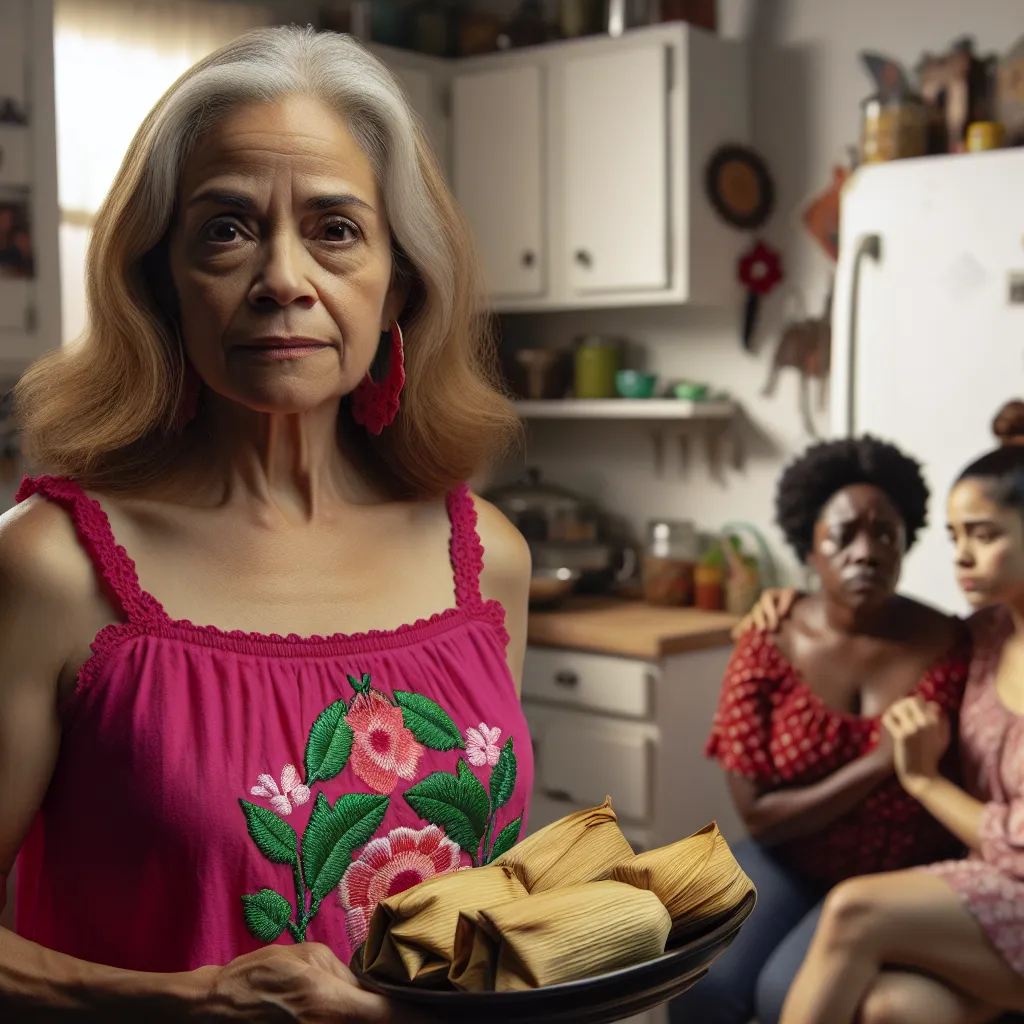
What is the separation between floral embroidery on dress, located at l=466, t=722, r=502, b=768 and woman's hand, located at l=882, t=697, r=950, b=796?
3.62 ft

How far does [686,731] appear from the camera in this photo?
3236 millimetres

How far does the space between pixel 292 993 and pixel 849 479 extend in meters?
1.66

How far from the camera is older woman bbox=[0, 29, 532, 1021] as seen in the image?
3.21ft

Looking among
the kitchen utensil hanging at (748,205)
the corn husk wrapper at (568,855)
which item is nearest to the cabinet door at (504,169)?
the kitchen utensil hanging at (748,205)

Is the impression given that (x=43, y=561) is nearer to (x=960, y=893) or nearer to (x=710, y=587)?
(x=960, y=893)

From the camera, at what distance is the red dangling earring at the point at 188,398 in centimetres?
110

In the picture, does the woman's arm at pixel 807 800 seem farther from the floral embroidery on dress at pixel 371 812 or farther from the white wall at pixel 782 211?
the white wall at pixel 782 211

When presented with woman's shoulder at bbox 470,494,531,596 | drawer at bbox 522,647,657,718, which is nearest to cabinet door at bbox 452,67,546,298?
drawer at bbox 522,647,657,718

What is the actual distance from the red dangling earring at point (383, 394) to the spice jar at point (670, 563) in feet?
8.22

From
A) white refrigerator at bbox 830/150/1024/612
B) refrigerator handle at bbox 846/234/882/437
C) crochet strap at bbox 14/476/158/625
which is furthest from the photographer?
refrigerator handle at bbox 846/234/882/437

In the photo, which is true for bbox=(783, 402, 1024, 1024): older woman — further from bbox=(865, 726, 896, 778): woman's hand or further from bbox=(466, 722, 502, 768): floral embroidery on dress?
bbox=(466, 722, 502, 768): floral embroidery on dress

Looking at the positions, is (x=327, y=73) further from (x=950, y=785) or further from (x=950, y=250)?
(x=950, y=250)

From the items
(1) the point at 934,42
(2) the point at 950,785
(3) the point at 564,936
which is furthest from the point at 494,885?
(1) the point at 934,42

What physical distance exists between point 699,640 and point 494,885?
237 centimetres
